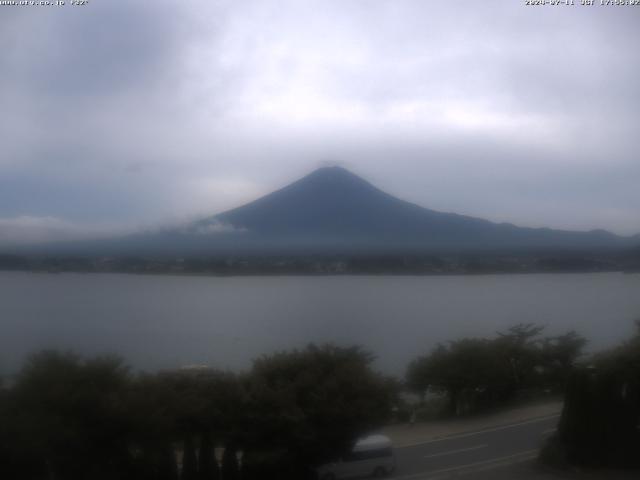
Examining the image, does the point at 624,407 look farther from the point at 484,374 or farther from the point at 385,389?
the point at 385,389

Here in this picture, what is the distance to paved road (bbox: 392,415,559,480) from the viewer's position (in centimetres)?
985

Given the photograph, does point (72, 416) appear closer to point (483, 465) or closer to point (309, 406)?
point (309, 406)

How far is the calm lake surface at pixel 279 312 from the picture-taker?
12461mm

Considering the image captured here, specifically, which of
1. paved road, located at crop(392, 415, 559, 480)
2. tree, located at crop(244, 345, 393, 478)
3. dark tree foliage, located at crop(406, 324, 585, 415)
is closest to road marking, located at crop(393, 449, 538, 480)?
paved road, located at crop(392, 415, 559, 480)

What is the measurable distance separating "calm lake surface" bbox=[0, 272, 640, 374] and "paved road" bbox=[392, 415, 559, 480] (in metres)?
2.02

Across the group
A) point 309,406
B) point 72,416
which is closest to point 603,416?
point 309,406

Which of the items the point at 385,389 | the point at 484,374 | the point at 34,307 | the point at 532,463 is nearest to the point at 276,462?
the point at 385,389

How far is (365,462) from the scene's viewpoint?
1007 centimetres

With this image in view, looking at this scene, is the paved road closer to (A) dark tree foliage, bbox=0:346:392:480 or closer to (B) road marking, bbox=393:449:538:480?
(B) road marking, bbox=393:449:538:480

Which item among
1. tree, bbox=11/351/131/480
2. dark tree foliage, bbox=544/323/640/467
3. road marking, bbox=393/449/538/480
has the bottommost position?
road marking, bbox=393/449/538/480

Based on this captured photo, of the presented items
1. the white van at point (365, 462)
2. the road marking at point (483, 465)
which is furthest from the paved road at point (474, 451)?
the white van at point (365, 462)

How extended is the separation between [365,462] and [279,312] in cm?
748

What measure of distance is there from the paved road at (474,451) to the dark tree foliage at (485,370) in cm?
118

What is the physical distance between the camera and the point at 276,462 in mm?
10086
